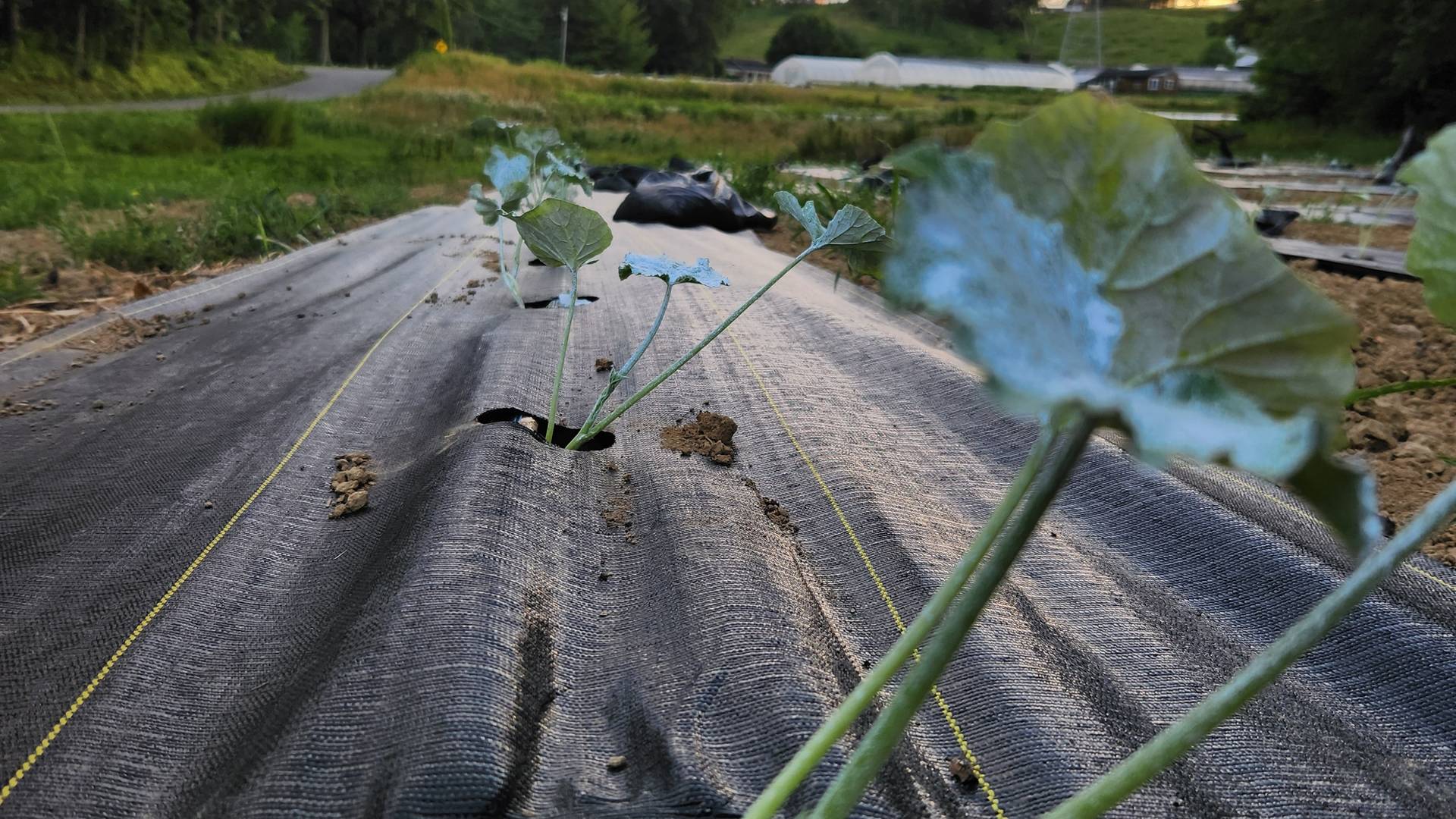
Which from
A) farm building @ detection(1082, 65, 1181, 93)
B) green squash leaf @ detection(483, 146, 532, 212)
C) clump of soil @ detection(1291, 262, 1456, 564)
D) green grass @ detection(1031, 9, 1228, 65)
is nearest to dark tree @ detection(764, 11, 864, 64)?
green grass @ detection(1031, 9, 1228, 65)

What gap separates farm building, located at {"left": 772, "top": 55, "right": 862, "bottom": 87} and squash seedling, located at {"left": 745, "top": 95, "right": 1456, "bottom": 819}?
→ 34.9m

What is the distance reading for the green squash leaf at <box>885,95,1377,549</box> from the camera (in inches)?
14.8

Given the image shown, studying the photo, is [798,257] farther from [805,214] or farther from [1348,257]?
[1348,257]

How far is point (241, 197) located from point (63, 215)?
2.84 feet

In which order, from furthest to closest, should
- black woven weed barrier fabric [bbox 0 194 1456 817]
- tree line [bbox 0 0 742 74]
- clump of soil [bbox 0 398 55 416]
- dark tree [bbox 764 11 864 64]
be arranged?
1. dark tree [bbox 764 11 864 64]
2. tree line [bbox 0 0 742 74]
3. clump of soil [bbox 0 398 55 416]
4. black woven weed barrier fabric [bbox 0 194 1456 817]

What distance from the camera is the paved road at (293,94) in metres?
12.3

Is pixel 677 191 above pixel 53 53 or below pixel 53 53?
below

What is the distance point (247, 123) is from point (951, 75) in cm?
2957

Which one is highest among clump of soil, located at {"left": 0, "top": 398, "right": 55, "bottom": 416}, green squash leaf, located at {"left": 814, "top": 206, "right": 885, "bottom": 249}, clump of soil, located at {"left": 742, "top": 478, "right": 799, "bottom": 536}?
green squash leaf, located at {"left": 814, "top": 206, "right": 885, "bottom": 249}

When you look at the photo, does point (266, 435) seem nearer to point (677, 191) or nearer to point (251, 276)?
point (251, 276)

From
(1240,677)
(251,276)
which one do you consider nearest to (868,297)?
(251,276)

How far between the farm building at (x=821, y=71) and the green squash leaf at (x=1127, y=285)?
34948 millimetres

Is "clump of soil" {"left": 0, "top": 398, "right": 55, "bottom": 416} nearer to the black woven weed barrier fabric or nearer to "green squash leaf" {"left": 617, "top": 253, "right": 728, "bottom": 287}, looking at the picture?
the black woven weed barrier fabric

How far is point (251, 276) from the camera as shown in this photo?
3.00 metres
